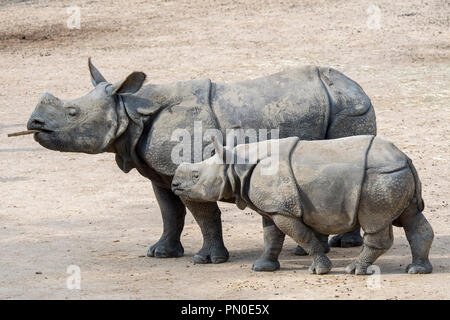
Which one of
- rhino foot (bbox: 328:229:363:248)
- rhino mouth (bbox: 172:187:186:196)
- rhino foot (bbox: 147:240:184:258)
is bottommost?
rhino foot (bbox: 328:229:363:248)

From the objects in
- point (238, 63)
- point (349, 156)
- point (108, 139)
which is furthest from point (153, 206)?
point (238, 63)

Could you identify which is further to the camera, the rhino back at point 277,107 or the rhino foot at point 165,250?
the rhino foot at point 165,250

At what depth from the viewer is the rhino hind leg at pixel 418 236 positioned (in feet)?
32.6

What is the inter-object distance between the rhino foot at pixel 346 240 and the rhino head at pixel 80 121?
103 inches

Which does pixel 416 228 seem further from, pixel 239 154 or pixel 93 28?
pixel 93 28

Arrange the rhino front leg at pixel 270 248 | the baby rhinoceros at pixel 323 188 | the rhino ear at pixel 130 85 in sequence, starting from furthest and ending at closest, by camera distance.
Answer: the rhino ear at pixel 130 85
the rhino front leg at pixel 270 248
the baby rhinoceros at pixel 323 188

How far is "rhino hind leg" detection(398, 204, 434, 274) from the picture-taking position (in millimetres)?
9945

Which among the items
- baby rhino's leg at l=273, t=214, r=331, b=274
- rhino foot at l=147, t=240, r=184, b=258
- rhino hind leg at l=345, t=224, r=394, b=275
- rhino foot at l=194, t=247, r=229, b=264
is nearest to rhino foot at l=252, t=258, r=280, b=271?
baby rhino's leg at l=273, t=214, r=331, b=274

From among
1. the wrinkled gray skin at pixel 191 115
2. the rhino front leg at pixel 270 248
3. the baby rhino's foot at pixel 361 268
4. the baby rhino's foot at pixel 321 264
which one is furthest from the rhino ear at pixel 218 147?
the baby rhino's foot at pixel 361 268

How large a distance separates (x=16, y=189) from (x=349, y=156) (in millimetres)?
6124

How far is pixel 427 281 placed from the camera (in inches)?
385

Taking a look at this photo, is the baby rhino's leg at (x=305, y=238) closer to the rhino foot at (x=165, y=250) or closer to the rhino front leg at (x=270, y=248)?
the rhino front leg at (x=270, y=248)

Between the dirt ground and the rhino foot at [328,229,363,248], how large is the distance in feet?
1.00

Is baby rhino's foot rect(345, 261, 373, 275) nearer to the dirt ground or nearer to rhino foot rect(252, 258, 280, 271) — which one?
the dirt ground
